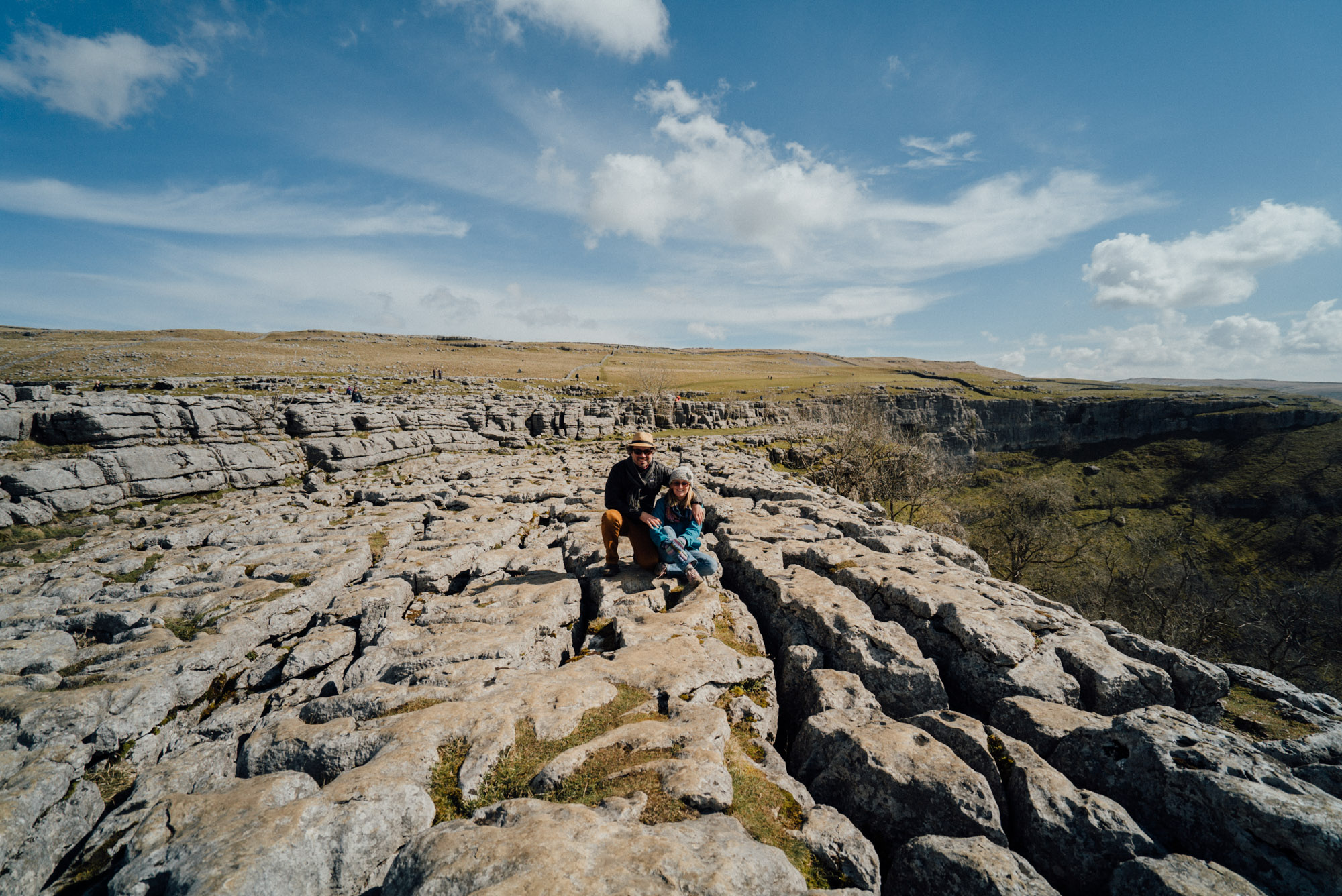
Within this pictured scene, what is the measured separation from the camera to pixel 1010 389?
174 m

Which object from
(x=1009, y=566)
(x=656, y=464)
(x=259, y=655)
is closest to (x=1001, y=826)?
(x=656, y=464)

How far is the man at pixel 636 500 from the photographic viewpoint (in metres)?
12.9

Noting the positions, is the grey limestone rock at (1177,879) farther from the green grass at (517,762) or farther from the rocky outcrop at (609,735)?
the green grass at (517,762)

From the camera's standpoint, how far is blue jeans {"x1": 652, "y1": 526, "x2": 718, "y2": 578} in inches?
502

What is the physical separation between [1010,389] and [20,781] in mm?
217616

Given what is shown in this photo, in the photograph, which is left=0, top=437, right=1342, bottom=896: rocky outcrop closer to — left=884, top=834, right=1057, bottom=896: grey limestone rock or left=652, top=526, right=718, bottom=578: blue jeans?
left=884, top=834, right=1057, bottom=896: grey limestone rock

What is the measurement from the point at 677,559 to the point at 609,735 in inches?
→ 241

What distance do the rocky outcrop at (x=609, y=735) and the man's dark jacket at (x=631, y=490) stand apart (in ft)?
6.76

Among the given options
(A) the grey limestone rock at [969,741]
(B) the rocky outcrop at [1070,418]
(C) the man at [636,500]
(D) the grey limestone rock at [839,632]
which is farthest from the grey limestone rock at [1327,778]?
(B) the rocky outcrop at [1070,418]

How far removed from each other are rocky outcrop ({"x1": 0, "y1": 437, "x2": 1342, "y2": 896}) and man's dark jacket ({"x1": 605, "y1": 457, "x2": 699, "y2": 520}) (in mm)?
2060

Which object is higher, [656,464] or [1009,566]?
[656,464]

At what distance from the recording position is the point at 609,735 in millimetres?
7141

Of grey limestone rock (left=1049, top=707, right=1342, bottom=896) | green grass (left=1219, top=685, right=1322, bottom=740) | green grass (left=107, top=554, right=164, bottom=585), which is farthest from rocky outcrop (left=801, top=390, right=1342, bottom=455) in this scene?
green grass (left=107, top=554, right=164, bottom=585)

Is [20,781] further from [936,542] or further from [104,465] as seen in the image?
[104,465]
